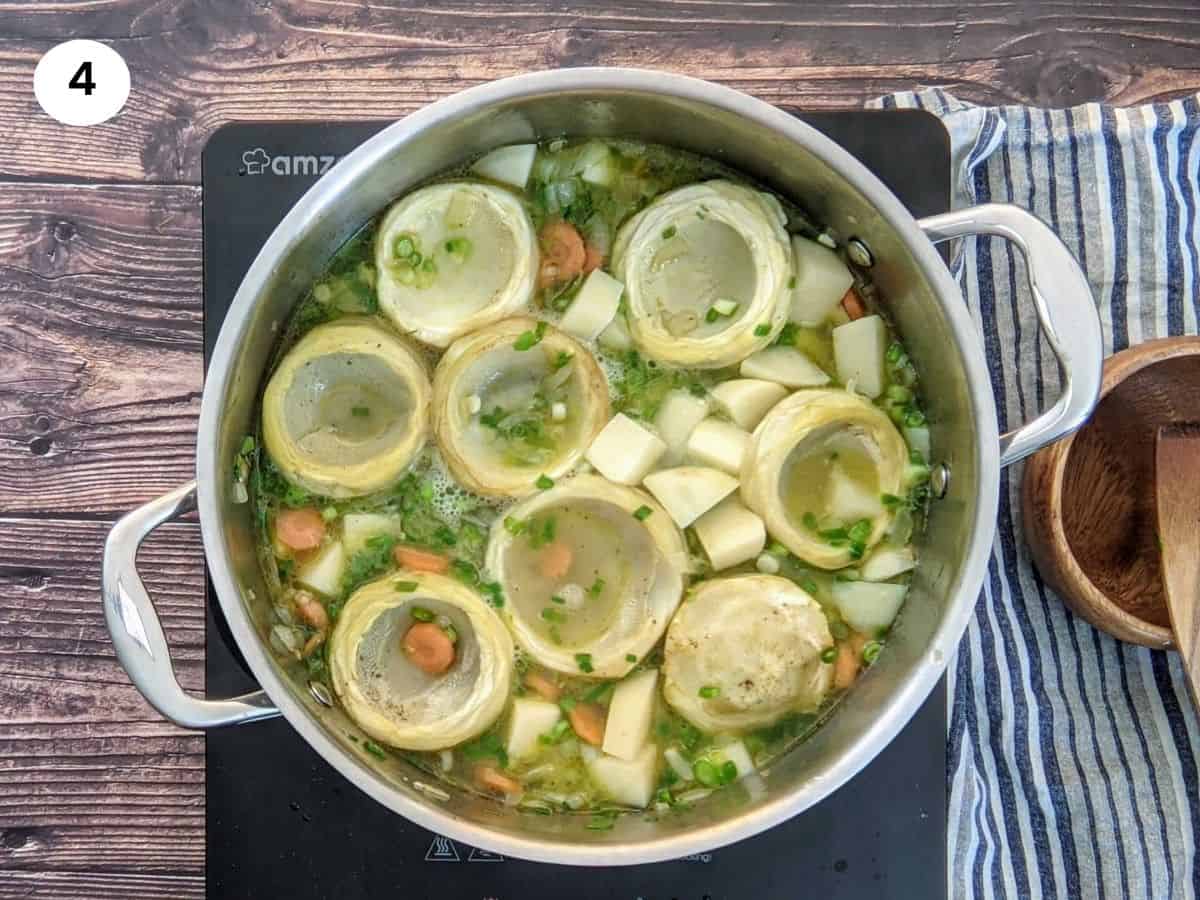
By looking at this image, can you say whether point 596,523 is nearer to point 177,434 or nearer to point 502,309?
point 502,309

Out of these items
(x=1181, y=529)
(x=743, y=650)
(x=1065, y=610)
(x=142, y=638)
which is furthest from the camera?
(x=1065, y=610)

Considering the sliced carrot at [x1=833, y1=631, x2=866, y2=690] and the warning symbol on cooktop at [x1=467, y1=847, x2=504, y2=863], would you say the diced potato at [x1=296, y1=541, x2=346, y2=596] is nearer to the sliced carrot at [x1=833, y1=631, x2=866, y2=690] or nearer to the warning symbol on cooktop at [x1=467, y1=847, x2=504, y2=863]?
the warning symbol on cooktop at [x1=467, y1=847, x2=504, y2=863]

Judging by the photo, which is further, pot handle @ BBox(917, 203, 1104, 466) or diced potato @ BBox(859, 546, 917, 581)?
diced potato @ BBox(859, 546, 917, 581)

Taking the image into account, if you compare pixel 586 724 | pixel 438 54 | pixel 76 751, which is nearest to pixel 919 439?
pixel 586 724

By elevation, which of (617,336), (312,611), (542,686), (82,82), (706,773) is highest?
(82,82)

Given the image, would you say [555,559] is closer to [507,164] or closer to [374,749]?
[374,749]

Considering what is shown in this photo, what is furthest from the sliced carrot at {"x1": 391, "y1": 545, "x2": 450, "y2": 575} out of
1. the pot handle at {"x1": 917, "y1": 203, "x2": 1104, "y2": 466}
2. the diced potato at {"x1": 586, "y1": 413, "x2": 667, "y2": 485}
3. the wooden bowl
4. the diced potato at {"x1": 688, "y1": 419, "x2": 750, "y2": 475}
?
the wooden bowl
